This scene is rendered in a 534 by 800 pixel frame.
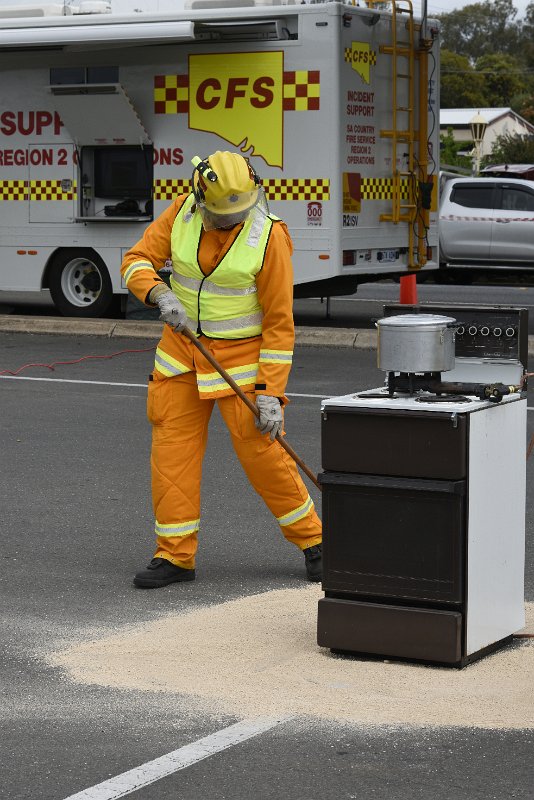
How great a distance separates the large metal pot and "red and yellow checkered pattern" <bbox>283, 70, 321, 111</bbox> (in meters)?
9.46

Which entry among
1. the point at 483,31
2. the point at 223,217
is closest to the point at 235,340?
the point at 223,217

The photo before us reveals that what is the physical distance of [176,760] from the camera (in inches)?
171

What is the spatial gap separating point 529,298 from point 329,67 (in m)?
8.33

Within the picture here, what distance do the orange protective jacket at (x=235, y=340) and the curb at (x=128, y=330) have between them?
7.86 m

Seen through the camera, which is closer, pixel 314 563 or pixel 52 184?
pixel 314 563

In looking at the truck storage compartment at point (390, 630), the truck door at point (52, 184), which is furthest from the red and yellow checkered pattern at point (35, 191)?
the truck storage compartment at point (390, 630)

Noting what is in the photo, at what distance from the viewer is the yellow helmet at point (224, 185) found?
6055mm

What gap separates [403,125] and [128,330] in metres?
3.52

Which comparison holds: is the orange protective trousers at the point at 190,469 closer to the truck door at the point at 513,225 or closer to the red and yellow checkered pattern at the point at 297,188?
the red and yellow checkered pattern at the point at 297,188

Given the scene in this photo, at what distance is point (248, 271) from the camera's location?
619cm

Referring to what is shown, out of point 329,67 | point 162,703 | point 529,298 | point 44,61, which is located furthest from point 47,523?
point 529,298

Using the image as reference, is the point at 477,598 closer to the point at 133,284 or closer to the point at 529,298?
the point at 133,284

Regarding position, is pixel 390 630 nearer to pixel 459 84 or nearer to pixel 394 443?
pixel 394 443

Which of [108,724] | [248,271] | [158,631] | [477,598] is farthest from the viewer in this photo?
[248,271]
